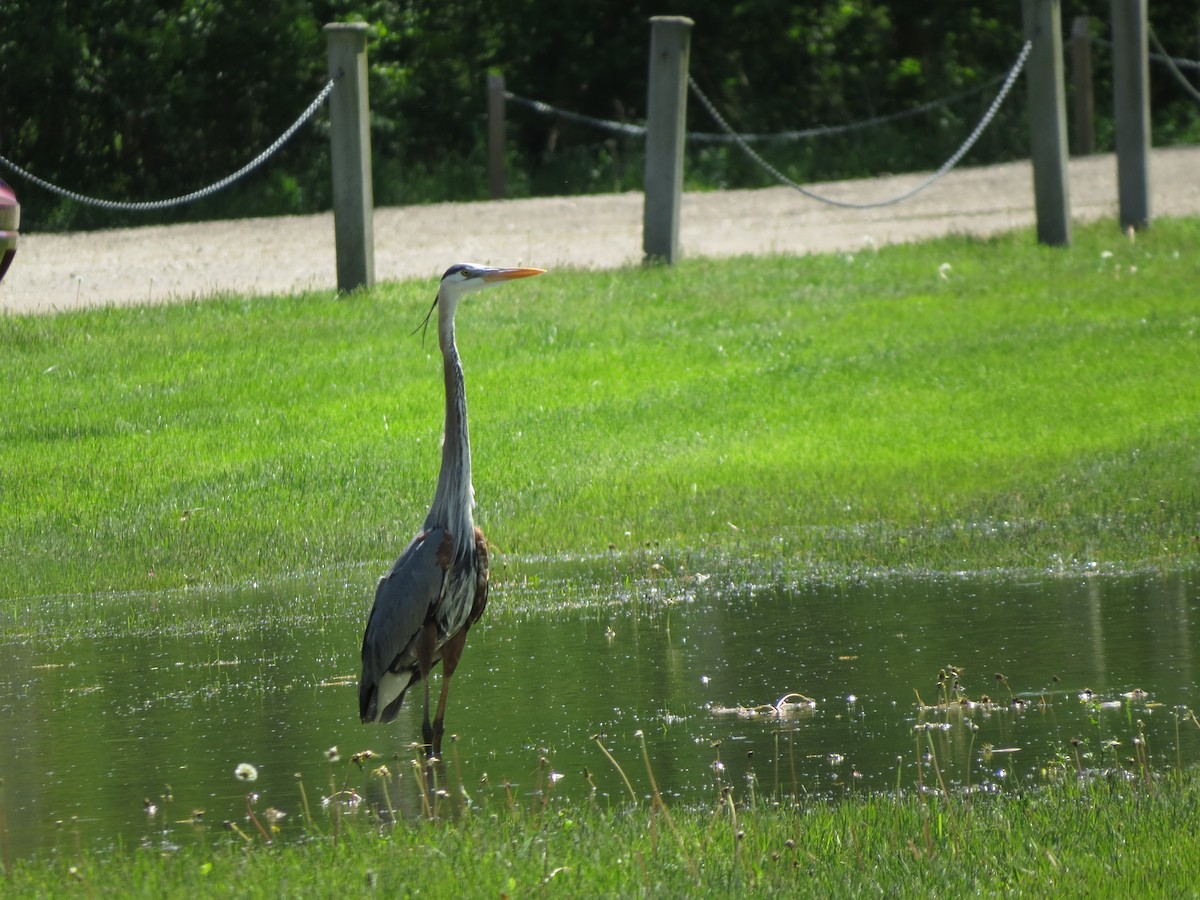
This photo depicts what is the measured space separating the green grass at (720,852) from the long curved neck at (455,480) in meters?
1.24

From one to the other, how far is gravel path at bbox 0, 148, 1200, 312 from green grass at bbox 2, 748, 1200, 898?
30.5 feet

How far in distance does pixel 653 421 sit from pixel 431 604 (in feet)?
16.5

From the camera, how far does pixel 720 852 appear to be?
4711 millimetres

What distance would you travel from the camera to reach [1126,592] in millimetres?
7684

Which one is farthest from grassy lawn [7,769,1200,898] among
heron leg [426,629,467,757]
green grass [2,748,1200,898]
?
heron leg [426,629,467,757]

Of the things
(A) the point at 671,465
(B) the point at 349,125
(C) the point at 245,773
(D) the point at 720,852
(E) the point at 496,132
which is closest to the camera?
(D) the point at 720,852

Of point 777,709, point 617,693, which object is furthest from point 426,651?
point 777,709

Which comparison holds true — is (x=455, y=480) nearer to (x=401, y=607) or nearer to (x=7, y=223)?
(x=401, y=607)

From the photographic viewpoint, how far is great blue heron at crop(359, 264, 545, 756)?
6168mm

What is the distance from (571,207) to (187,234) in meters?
3.80

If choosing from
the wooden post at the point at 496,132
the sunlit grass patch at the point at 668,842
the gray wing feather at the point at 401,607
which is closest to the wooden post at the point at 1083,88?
the wooden post at the point at 496,132

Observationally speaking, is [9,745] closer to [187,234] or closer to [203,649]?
[203,649]

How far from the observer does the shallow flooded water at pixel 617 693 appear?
18.4ft

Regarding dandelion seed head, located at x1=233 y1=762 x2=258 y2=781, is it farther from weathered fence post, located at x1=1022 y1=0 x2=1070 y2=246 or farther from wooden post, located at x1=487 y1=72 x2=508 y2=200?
wooden post, located at x1=487 y1=72 x2=508 y2=200
